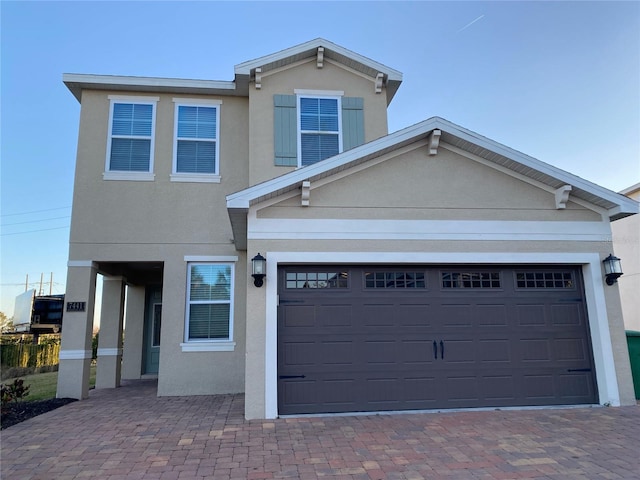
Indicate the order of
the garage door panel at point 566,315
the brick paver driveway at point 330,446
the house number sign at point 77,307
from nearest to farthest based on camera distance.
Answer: the brick paver driveway at point 330,446, the garage door panel at point 566,315, the house number sign at point 77,307

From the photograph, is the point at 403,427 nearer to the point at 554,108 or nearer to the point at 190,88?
the point at 190,88

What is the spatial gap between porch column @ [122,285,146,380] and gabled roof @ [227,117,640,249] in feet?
20.4

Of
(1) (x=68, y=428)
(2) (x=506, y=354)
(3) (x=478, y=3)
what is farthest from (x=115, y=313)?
(3) (x=478, y=3)

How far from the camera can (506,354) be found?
7.33 m

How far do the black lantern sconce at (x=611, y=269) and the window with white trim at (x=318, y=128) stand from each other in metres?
5.62

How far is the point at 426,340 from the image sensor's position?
23.8ft

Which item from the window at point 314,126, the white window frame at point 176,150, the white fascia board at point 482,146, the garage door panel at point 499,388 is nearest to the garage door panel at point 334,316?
the white fascia board at point 482,146

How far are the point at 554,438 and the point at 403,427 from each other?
187 cm

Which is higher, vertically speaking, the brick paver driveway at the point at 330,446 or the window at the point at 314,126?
the window at the point at 314,126

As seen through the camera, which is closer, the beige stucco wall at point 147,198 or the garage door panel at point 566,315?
the garage door panel at point 566,315

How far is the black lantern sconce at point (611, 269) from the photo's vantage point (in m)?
7.40

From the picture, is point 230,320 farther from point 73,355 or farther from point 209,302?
point 73,355

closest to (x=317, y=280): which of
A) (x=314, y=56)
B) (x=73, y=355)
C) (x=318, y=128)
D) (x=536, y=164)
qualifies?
(x=536, y=164)

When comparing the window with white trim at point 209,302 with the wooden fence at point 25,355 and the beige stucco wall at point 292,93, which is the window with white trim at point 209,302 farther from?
the wooden fence at point 25,355
